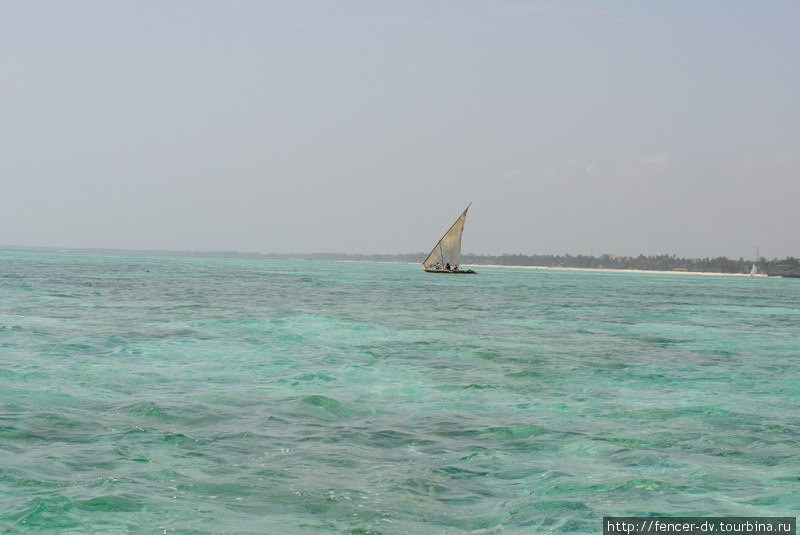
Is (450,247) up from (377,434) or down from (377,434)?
up

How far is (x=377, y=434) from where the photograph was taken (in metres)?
11.6

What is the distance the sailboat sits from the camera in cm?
10944

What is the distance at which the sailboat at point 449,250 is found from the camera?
359ft

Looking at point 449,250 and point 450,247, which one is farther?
point 449,250

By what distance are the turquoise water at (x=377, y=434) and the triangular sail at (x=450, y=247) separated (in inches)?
3316

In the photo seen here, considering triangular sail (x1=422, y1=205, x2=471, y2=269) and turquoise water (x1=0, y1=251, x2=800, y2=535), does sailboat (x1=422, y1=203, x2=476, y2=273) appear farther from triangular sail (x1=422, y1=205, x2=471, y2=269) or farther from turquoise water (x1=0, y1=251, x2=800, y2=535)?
turquoise water (x1=0, y1=251, x2=800, y2=535)

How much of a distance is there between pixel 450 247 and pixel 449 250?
1443 millimetres

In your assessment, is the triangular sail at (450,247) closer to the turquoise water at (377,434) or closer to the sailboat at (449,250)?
the sailboat at (449,250)

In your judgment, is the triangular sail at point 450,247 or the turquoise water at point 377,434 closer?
the turquoise water at point 377,434

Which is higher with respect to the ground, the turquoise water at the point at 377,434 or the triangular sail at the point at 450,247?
the triangular sail at the point at 450,247

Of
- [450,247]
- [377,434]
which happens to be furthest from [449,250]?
[377,434]

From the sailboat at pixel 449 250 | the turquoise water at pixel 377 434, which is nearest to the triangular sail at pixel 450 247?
the sailboat at pixel 449 250

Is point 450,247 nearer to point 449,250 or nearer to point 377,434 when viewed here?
point 449,250

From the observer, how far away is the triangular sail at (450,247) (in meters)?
109
